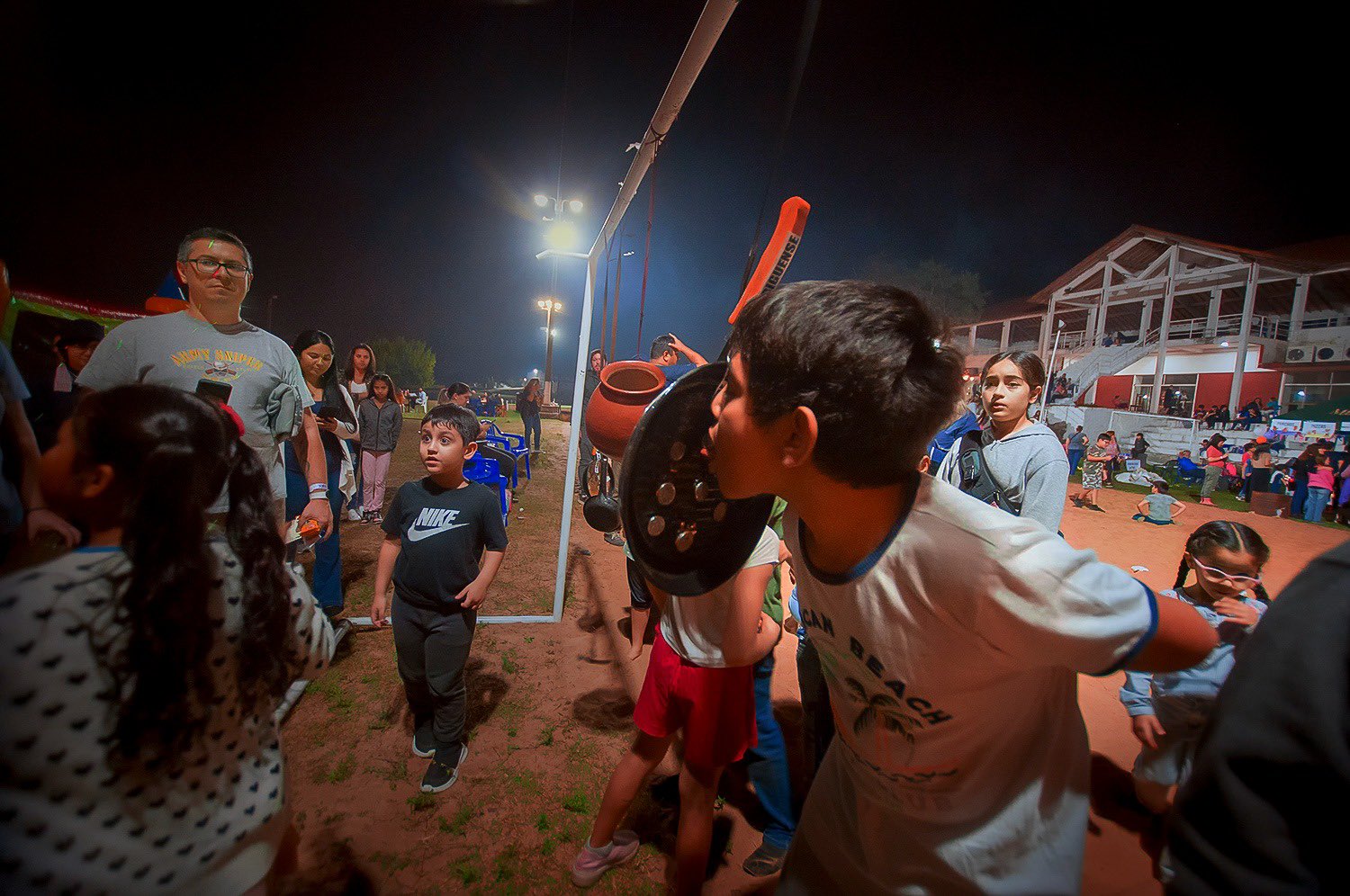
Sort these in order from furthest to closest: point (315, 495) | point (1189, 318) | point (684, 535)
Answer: point (1189, 318) < point (315, 495) < point (684, 535)

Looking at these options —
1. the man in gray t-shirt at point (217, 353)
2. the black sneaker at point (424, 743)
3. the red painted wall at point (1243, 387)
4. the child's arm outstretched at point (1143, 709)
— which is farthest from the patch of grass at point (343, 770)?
the red painted wall at point (1243, 387)

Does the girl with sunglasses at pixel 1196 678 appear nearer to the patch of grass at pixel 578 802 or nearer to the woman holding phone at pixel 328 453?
the patch of grass at pixel 578 802

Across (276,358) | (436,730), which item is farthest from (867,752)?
(276,358)

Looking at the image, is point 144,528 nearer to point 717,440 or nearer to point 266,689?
point 266,689

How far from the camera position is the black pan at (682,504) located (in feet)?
4.65

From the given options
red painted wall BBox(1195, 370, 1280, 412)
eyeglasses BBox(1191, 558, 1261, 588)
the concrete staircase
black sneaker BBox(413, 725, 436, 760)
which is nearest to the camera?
eyeglasses BBox(1191, 558, 1261, 588)

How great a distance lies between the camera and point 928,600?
44.1 inches

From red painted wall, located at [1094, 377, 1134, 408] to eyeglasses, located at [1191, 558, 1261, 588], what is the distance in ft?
115

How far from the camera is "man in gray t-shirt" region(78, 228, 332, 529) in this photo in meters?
2.37

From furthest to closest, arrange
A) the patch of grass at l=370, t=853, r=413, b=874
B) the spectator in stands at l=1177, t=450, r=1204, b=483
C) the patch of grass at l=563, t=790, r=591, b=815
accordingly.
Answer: the spectator in stands at l=1177, t=450, r=1204, b=483 → the patch of grass at l=563, t=790, r=591, b=815 → the patch of grass at l=370, t=853, r=413, b=874

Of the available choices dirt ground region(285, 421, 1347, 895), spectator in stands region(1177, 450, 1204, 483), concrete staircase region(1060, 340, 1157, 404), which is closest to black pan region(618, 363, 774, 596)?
dirt ground region(285, 421, 1347, 895)

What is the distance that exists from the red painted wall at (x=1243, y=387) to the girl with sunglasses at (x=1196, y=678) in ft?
107

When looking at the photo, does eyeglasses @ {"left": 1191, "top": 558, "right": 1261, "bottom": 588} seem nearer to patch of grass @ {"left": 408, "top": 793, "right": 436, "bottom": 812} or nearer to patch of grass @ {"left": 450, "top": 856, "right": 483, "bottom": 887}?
patch of grass @ {"left": 450, "top": 856, "right": 483, "bottom": 887}

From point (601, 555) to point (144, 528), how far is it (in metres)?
6.50
